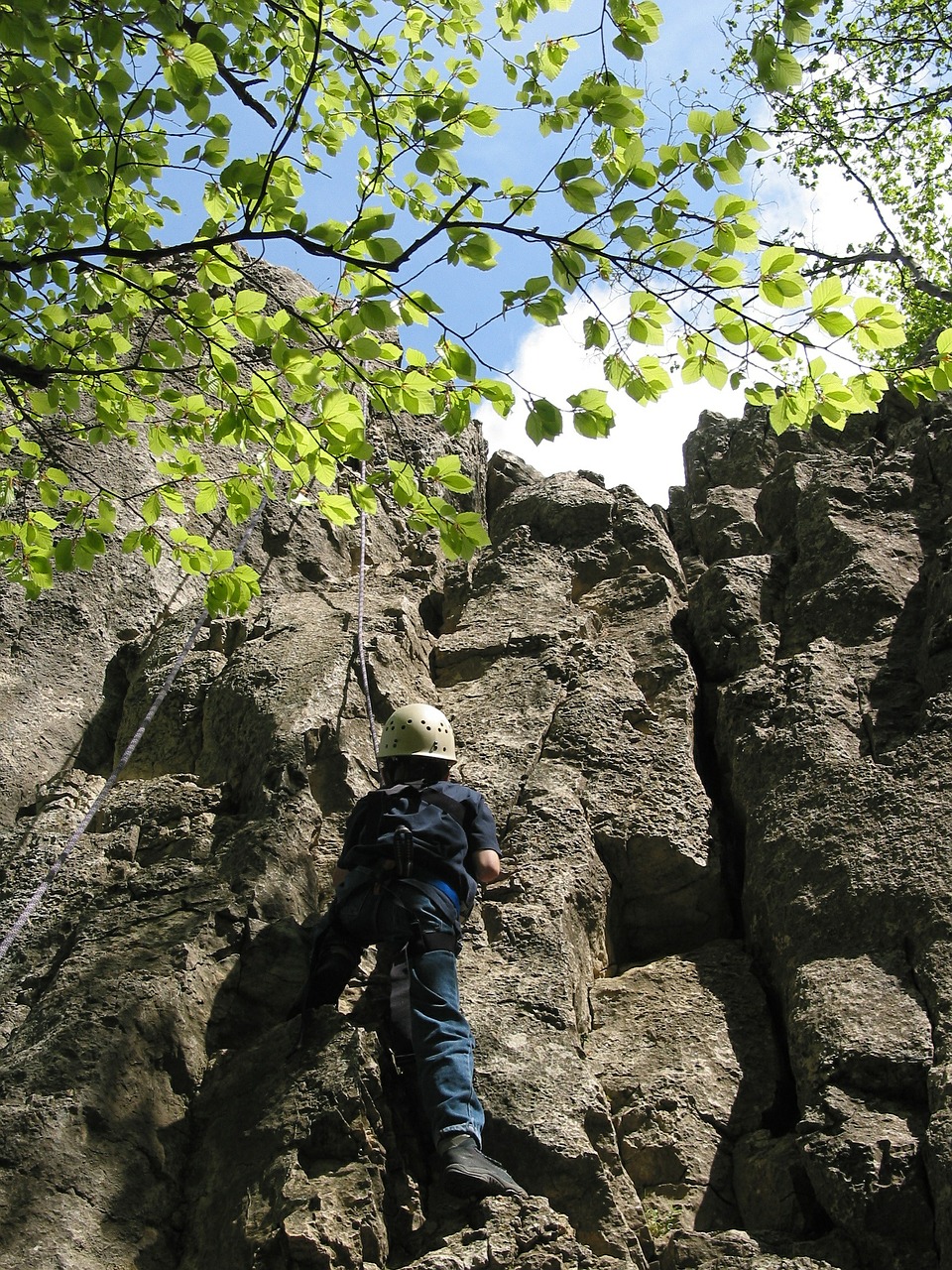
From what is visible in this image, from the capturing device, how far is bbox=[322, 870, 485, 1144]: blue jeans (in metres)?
4.96

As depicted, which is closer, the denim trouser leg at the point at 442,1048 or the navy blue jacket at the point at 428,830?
the denim trouser leg at the point at 442,1048

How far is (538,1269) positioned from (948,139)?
18.7 meters

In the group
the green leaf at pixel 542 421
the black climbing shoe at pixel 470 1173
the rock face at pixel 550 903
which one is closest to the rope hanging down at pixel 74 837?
the rock face at pixel 550 903

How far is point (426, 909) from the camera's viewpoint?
552cm

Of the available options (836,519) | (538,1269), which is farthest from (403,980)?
(836,519)

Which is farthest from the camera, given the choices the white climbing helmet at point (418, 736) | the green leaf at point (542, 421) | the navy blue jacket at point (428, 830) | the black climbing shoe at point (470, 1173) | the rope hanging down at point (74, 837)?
the white climbing helmet at point (418, 736)

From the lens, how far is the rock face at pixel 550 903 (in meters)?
4.95

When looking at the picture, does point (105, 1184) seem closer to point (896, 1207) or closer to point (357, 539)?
point (896, 1207)

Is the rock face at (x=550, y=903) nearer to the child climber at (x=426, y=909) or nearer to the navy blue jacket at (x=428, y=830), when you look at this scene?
the child climber at (x=426, y=909)

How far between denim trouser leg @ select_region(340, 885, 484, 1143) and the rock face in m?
0.29

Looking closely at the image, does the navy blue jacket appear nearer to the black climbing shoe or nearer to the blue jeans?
the blue jeans

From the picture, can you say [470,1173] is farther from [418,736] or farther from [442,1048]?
[418,736]

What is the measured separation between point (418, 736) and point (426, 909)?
1.32 meters

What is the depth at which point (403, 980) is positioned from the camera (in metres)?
5.62
